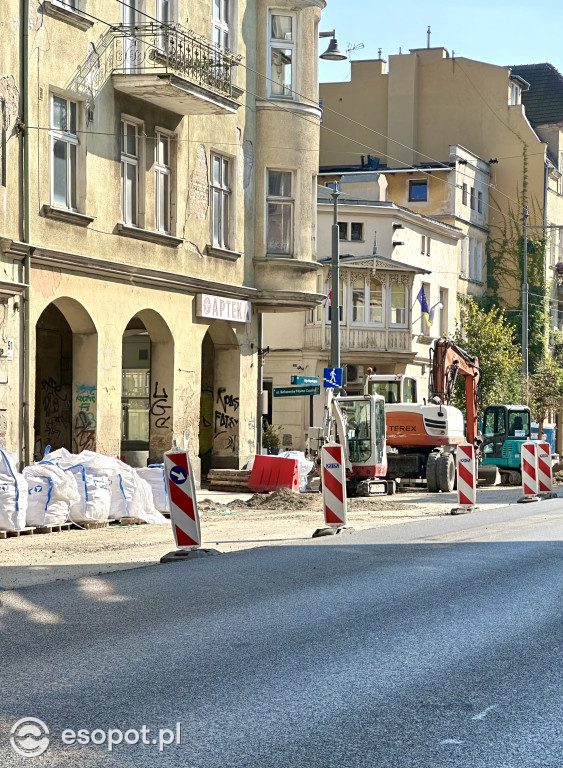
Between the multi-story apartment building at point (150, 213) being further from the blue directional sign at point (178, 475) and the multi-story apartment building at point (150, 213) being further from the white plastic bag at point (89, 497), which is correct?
the blue directional sign at point (178, 475)

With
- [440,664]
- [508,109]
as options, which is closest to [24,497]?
[440,664]

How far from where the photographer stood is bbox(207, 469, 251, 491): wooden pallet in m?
26.3

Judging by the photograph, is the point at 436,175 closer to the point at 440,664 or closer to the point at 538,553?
the point at 538,553

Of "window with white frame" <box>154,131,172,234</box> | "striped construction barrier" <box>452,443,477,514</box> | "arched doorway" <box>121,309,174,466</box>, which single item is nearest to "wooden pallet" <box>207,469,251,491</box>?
"arched doorway" <box>121,309,174,466</box>

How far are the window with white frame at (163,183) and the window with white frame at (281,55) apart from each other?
14.1 ft

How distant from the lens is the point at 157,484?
65.4 ft

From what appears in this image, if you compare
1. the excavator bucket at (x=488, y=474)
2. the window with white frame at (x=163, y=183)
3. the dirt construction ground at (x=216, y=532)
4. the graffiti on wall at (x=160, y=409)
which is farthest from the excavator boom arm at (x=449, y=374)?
the window with white frame at (x=163, y=183)

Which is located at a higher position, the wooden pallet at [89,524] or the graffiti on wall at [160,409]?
the graffiti on wall at [160,409]

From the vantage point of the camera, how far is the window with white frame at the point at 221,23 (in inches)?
1073

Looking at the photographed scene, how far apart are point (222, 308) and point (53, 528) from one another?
1101 cm

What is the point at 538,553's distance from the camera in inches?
567

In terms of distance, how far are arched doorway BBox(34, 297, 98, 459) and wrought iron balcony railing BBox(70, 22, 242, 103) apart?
4.46 m

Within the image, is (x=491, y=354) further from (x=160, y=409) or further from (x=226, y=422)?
(x=160, y=409)

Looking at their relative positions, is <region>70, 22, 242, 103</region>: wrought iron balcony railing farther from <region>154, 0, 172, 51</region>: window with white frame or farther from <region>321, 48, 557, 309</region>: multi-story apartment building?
<region>321, 48, 557, 309</region>: multi-story apartment building
